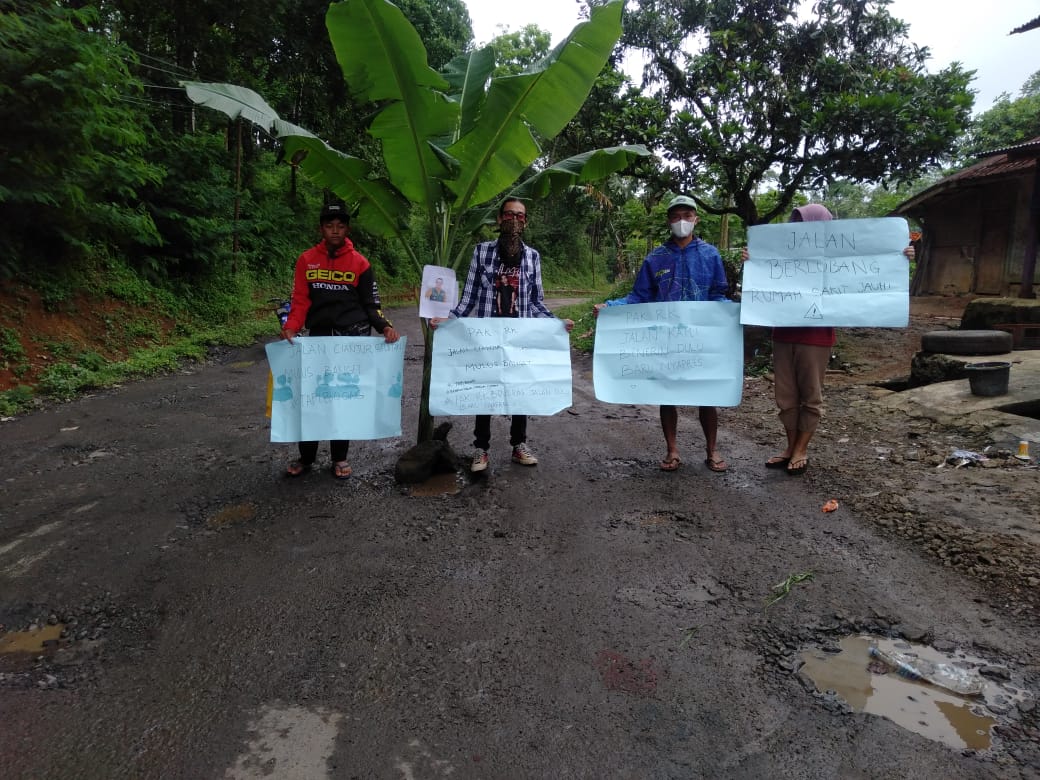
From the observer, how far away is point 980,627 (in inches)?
91.6

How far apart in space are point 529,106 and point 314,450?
2.78m

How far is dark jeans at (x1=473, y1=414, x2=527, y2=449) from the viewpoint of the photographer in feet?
13.8

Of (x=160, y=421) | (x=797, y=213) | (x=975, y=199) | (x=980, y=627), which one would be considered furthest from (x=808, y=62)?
(x=160, y=421)

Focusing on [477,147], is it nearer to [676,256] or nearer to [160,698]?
[676,256]

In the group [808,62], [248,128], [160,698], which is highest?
[248,128]

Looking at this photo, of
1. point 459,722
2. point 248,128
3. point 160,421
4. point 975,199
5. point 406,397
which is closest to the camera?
point 459,722

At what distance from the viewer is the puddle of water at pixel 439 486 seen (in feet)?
12.8

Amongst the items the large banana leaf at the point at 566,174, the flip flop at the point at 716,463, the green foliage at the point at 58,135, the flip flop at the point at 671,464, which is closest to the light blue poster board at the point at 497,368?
the large banana leaf at the point at 566,174

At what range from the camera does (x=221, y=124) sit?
50.1 ft

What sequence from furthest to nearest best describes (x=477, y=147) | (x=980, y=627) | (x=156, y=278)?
1. (x=156, y=278)
2. (x=477, y=147)
3. (x=980, y=627)

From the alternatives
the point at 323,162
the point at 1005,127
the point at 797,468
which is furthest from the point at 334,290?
the point at 1005,127

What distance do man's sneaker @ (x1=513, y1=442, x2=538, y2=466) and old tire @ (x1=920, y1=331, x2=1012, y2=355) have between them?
496 cm

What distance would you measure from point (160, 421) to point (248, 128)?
14.8 metres

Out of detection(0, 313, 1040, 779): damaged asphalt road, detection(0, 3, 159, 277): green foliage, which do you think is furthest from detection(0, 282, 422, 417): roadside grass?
detection(0, 313, 1040, 779): damaged asphalt road
